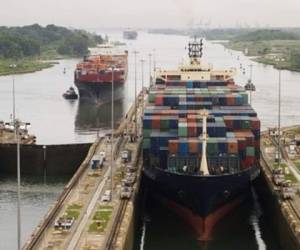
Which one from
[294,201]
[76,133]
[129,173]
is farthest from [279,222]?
[76,133]

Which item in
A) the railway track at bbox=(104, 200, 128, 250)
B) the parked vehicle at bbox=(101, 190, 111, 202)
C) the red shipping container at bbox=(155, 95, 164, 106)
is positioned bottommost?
the railway track at bbox=(104, 200, 128, 250)

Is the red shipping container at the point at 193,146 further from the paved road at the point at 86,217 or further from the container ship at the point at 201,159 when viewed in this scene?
the paved road at the point at 86,217

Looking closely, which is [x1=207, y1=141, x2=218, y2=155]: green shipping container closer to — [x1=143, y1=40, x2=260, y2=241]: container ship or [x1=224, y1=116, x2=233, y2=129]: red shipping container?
[x1=143, y1=40, x2=260, y2=241]: container ship

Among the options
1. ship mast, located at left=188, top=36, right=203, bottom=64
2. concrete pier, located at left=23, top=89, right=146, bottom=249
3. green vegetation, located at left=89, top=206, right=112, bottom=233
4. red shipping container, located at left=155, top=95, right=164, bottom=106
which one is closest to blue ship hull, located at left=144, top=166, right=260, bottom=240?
concrete pier, located at left=23, top=89, right=146, bottom=249

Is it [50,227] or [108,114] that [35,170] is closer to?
[50,227]

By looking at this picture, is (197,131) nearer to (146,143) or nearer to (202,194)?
(146,143)
